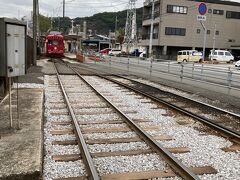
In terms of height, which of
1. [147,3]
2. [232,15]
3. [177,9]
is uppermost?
[147,3]

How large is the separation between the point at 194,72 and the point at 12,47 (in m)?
13.4

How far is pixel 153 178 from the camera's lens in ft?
15.6

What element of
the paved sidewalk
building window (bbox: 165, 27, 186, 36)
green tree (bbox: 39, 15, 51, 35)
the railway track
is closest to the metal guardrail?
the railway track

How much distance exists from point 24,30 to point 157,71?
617 inches

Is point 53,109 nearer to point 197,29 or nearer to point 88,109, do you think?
point 88,109

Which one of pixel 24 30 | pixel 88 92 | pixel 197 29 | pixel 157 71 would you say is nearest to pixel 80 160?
pixel 24 30

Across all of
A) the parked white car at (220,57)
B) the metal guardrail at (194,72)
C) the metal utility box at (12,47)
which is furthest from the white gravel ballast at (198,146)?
the parked white car at (220,57)

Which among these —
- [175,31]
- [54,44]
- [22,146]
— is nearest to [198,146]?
[22,146]

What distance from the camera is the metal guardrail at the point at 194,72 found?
47.9 feet

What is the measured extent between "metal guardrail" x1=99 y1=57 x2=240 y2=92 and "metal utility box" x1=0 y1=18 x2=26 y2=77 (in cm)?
946

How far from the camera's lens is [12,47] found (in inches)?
239

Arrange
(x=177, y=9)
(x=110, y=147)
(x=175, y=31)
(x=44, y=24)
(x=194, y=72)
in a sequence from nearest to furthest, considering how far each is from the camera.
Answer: (x=110, y=147) < (x=194, y=72) < (x=175, y=31) < (x=177, y=9) < (x=44, y=24)

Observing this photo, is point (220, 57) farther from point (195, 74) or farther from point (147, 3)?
point (195, 74)

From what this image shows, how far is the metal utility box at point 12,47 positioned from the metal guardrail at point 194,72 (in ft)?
31.0
